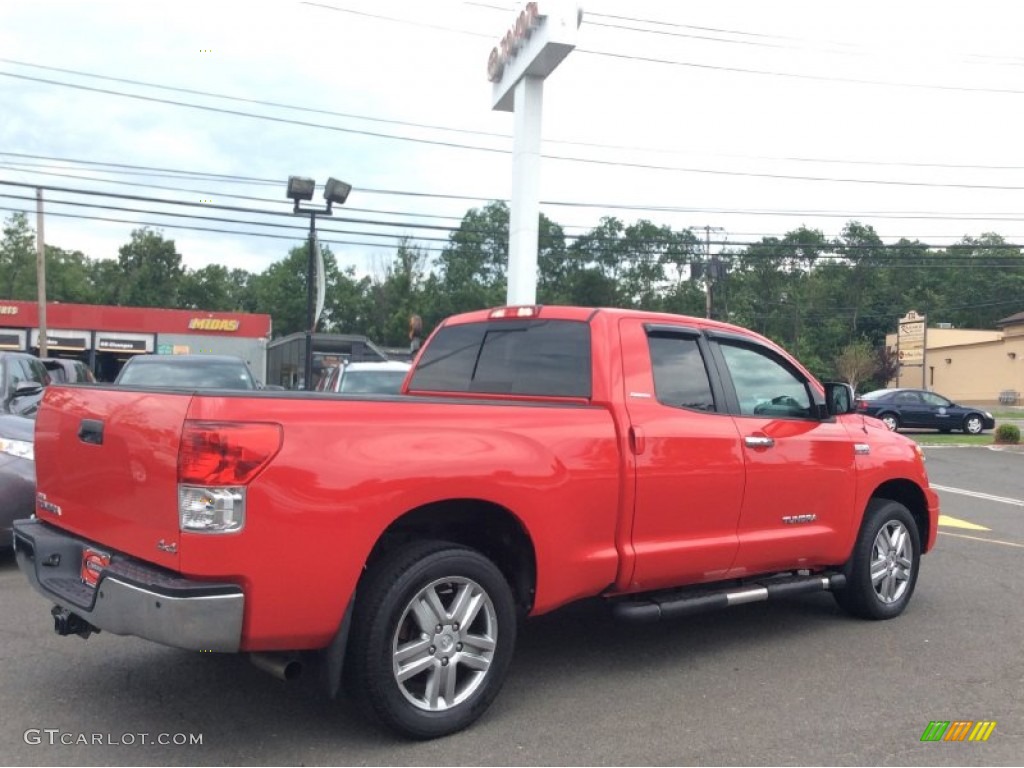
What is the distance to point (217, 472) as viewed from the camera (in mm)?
3354

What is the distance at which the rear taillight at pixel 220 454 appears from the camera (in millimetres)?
3355

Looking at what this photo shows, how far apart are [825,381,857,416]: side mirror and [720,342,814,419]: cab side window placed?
151mm

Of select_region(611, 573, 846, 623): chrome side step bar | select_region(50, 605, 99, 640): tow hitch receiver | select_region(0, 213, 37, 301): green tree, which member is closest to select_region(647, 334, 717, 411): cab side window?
select_region(611, 573, 846, 623): chrome side step bar

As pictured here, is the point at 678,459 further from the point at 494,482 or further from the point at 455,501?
the point at 455,501

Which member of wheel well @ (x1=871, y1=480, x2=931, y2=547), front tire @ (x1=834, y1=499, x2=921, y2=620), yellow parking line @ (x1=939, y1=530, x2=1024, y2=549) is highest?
wheel well @ (x1=871, y1=480, x2=931, y2=547)

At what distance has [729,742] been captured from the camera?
4.01 m

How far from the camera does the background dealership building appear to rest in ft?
151

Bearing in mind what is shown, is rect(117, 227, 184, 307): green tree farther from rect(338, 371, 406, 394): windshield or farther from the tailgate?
the tailgate

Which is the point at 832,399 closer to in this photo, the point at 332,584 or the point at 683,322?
the point at 683,322

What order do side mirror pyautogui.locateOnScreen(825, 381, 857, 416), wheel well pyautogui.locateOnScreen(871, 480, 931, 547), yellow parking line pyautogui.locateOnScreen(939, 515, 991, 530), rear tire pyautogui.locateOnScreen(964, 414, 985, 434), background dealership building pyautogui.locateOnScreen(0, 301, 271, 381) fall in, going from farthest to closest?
1. background dealership building pyautogui.locateOnScreen(0, 301, 271, 381)
2. rear tire pyautogui.locateOnScreen(964, 414, 985, 434)
3. yellow parking line pyautogui.locateOnScreen(939, 515, 991, 530)
4. wheel well pyautogui.locateOnScreen(871, 480, 931, 547)
5. side mirror pyautogui.locateOnScreen(825, 381, 857, 416)

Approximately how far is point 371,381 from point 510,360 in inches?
295

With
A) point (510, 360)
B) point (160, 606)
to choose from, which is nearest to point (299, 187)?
point (510, 360)

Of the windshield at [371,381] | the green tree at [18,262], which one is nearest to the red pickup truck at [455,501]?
the windshield at [371,381]

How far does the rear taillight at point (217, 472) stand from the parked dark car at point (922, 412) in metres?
29.4
